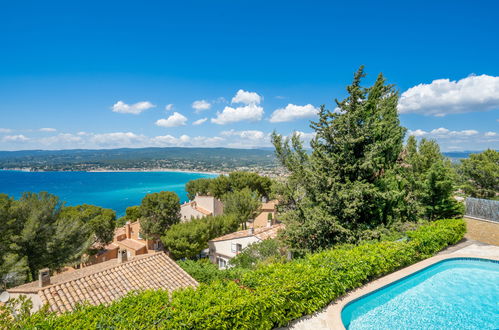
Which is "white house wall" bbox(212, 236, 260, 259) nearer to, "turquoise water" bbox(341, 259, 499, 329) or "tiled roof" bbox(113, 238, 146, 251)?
"turquoise water" bbox(341, 259, 499, 329)

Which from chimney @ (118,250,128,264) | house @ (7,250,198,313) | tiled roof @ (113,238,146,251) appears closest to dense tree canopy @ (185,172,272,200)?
tiled roof @ (113,238,146,251)

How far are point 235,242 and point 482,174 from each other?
31419 millimetres

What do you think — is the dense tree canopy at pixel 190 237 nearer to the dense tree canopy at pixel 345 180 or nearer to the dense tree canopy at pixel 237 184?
the dense tree canopy at pixel 345 180

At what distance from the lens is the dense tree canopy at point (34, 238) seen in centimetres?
1630

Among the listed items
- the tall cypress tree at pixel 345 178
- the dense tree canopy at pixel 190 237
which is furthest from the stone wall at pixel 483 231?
the dense tree canopy at pixel 190 237

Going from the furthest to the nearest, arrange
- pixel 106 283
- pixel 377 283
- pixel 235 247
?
pixel 235 247 < pixel 106 283 < pixel 377 283

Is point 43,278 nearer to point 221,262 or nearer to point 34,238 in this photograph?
point 34,238

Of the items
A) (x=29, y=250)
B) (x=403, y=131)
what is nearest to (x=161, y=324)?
(x=403, y=131)

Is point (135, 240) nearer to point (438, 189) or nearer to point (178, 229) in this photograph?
point (178, 229)

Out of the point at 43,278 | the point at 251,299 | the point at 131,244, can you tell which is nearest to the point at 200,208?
the point at 131,244

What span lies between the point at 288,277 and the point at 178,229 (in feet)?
66.6

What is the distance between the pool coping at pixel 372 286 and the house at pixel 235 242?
375 inches

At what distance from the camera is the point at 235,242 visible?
2081 centimetres

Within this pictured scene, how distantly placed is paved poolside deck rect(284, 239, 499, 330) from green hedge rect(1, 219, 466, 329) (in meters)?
0.18
